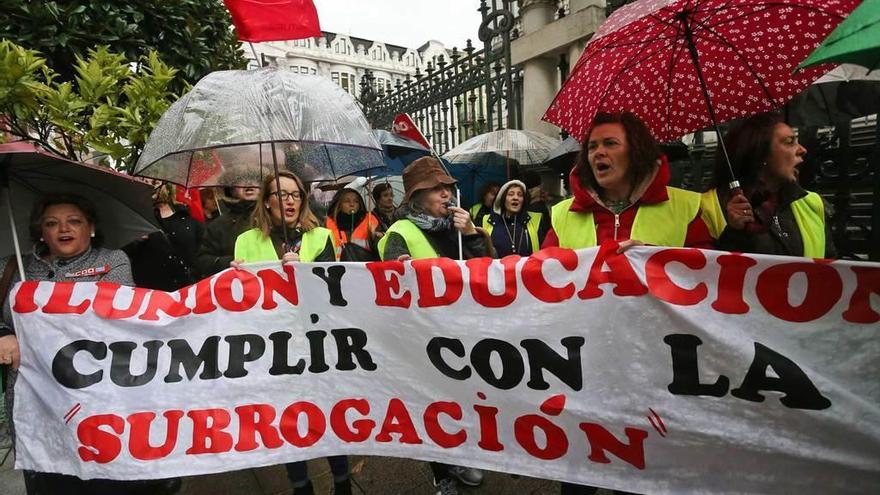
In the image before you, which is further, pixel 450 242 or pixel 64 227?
pixel 450 242

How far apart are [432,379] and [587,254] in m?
0.88

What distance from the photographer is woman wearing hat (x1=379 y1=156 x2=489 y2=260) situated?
2750mm

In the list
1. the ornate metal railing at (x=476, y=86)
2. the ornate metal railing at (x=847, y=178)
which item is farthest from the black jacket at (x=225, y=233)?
the ornate metal railing at (x=476, y=86)

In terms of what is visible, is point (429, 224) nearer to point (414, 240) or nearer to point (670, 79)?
point (414, 240)

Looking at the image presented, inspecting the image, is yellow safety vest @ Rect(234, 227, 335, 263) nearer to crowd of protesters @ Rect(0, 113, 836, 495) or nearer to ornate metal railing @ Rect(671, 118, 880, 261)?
crowd of protesters @ Rect(0, 113, 836, 495)

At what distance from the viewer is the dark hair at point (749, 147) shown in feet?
6.93

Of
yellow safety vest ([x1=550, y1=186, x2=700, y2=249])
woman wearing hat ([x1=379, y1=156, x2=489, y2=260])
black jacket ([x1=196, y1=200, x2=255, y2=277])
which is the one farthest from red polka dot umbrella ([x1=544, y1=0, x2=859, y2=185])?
black jacket ([x1=196, y1=200, x2=255, y2=277])

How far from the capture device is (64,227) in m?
2.34

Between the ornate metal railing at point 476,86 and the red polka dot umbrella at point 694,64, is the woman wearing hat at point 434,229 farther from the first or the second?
the ornate metal railing at point 476,86

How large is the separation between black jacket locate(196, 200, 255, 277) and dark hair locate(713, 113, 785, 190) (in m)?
2.93

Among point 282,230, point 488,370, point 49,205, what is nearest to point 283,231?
point 282,230

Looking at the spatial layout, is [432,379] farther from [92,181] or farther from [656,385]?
[92,181]

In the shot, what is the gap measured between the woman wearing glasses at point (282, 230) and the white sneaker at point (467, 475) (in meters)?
1.46

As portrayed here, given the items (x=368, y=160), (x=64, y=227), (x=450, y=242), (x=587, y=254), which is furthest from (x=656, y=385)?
(x=64, y=227)
